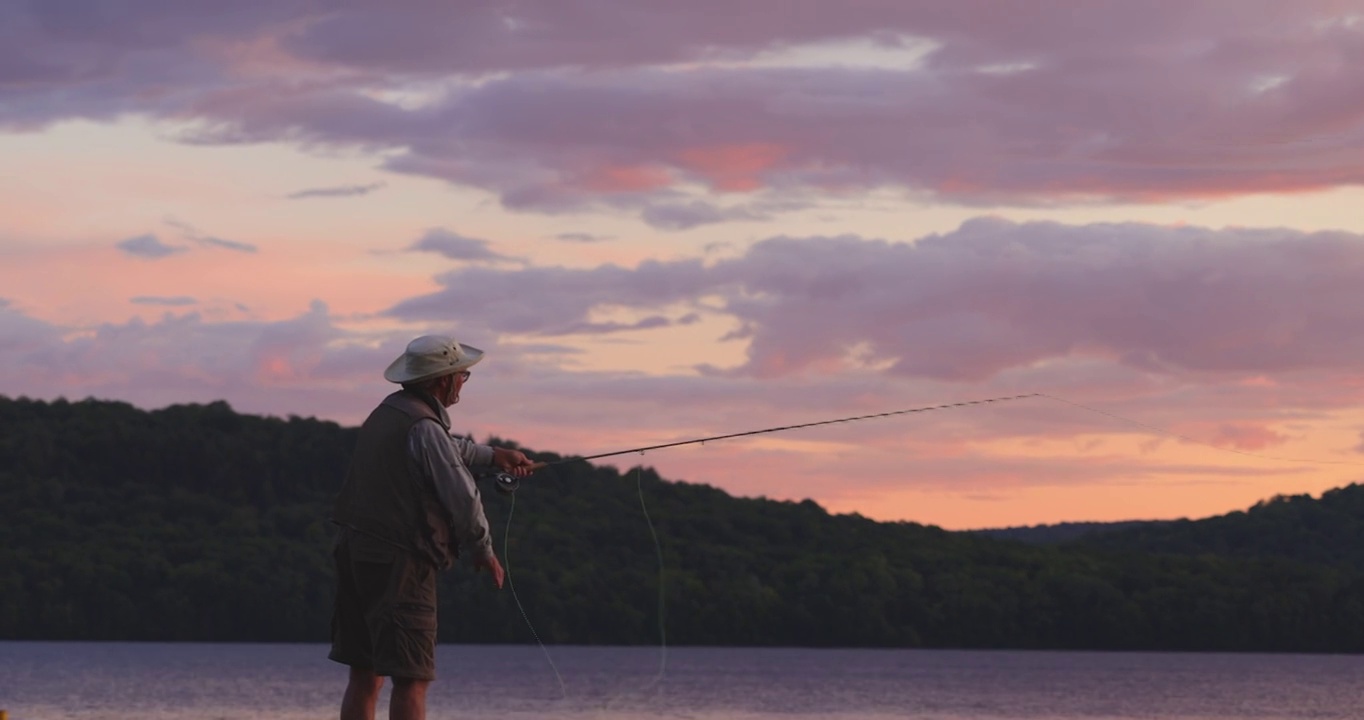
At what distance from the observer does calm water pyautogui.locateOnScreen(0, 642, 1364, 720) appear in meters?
81.9

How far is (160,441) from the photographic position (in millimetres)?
113688

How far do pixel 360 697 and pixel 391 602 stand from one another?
0.40m

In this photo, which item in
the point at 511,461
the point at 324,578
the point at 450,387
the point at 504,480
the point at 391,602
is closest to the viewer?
the point at 391,602

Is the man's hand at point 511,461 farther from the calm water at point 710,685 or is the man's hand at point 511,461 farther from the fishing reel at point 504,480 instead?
the calm water at point 710,685

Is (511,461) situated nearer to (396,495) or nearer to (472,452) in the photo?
(472,452)

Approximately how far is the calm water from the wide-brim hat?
204ft

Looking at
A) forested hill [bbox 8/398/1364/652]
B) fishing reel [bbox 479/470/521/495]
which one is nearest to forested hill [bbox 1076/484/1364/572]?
forested hill [bbox 8/398/1364/652]

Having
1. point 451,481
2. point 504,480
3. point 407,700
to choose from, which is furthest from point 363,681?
point 504,480

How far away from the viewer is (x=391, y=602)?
6754mm

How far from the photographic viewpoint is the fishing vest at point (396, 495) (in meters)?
6.73

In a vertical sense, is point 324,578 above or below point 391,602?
above

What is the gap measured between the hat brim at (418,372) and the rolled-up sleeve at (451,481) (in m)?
0.23

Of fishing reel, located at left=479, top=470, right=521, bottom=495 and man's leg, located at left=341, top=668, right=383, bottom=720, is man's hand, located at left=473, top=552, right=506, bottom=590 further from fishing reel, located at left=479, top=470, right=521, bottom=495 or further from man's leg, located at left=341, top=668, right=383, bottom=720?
fishing reel, located at left=479, top=470, right=521, bottom=495

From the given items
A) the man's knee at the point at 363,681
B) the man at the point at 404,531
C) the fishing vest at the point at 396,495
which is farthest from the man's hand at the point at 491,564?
the man's knee at the point at 363,681
